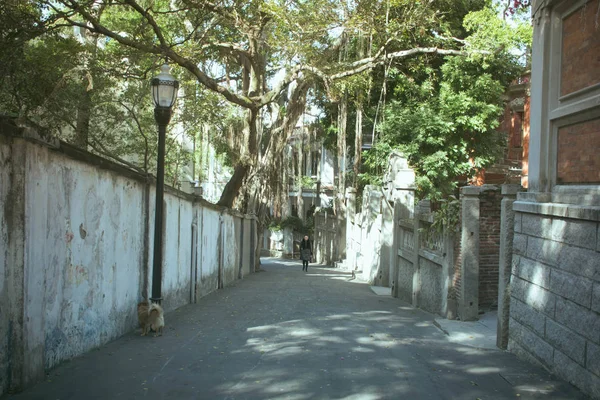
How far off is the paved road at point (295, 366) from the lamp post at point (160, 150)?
2.83ft

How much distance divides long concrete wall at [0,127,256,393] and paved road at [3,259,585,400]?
352 mm

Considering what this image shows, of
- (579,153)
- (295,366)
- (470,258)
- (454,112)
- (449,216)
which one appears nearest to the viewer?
(295,366)

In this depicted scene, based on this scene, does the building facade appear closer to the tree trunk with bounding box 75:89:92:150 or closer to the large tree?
the large tree

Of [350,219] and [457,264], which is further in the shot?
[350,219]

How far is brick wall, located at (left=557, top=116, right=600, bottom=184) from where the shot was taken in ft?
21.6

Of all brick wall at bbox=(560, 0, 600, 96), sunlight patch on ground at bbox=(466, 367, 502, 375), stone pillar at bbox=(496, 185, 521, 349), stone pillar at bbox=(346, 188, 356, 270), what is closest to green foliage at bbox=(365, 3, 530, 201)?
stone pillar at bbox=(346, 188, 356, 270)

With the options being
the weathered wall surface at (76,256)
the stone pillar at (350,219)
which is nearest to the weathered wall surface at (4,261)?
the weathered wall surface at (76,256)

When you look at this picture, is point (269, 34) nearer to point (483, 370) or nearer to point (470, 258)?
point (470, 258)

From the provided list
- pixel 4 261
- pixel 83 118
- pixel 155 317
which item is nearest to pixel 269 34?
pixel 83 118

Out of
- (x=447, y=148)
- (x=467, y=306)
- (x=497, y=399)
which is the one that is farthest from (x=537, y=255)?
(x=447, y=148)

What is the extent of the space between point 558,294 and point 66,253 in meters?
5.51

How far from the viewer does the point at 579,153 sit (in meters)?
6.95

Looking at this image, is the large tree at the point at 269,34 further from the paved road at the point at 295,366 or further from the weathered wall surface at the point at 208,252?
the paved road at the point at 295,366

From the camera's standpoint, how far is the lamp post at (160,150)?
30.6ft
